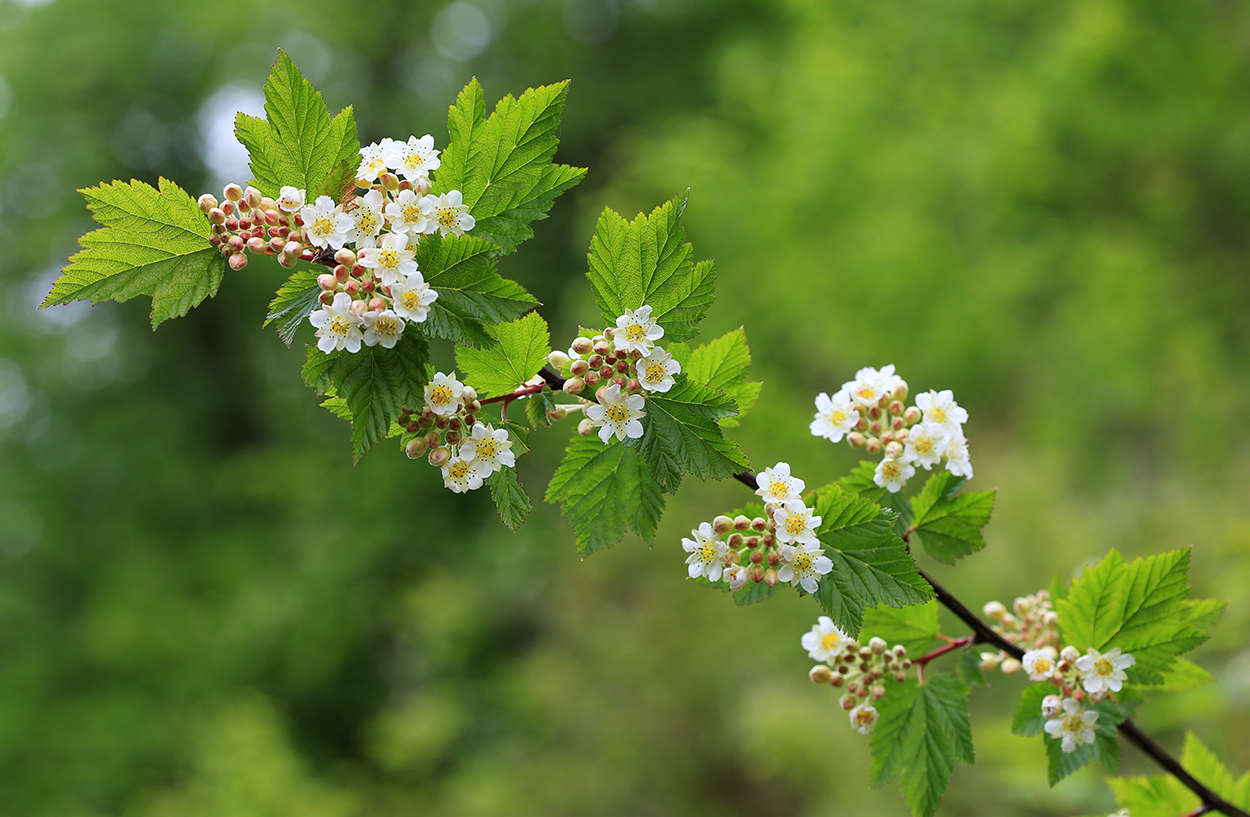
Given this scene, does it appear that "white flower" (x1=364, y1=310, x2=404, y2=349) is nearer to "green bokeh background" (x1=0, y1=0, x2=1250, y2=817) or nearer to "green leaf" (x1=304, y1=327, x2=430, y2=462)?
"green leaf" (x1=304, y1=327, x2=430, y2=462)

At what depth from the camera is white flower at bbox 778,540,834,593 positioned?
2.32 ft

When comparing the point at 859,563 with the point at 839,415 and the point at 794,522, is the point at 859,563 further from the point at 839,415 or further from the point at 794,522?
the point at 839,415

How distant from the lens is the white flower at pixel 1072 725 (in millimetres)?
808

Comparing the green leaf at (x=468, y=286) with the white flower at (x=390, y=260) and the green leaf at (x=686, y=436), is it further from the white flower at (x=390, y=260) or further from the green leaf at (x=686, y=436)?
the green leaf at (x=686, y=436)

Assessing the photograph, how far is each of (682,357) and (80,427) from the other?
430 inches

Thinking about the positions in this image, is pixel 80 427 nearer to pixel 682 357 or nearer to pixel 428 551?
pixel 428 551

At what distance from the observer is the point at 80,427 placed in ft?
31.9

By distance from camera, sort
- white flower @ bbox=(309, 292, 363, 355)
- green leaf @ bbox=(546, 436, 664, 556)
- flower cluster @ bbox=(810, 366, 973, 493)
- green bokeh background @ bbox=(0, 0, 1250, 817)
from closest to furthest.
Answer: white flower @ bbox=(309, 292, 363, 355), green leaf @ bbox=(546, 436, 664, 556), flower cluster @ bbox=(810, 366, 973, 493), green bokeh background @ bbox=(0, 0, 1250, 817)

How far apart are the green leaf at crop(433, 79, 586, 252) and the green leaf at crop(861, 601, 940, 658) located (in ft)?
1.87

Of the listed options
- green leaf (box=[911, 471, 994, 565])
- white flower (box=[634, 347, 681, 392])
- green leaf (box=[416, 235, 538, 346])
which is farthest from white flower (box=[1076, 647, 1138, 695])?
green leaf (box=[416, 235, 538, 346])

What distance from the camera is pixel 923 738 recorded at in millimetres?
848

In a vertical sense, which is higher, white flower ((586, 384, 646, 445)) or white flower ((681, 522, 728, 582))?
white flower ((586, 384, 646, 445))

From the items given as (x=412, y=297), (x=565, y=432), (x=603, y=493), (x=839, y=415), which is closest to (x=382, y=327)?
(x=412, y=297)

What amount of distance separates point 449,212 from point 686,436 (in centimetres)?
26
